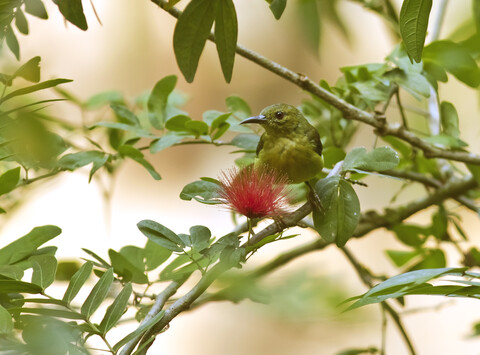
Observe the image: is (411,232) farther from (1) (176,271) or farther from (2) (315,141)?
(1) (176,271)

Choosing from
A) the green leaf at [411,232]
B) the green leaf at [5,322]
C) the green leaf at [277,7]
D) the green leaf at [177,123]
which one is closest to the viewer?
the green leaf at [5,322]

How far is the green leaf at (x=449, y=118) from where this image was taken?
1.20 metres

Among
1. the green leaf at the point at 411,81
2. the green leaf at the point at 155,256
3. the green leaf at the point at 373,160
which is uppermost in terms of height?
the green leaf at the point at 411,81

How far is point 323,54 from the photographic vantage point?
3.01 m

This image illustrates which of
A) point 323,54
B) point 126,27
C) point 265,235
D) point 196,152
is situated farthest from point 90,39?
point 265,235

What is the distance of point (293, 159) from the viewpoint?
1.10m

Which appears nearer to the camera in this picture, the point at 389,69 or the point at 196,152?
the point at 389,69

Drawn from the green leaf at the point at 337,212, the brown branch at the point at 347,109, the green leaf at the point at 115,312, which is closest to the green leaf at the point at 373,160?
the green leaf at the point at 337,212

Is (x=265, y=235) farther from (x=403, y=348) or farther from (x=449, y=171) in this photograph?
(x=403, y=348)

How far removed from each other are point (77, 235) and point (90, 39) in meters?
0.85

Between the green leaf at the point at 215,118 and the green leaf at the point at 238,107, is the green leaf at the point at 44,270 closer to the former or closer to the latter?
the green leaf at the point at 215,118

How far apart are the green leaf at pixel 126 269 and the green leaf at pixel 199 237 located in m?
0.16

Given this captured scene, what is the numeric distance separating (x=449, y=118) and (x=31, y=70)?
0.80 meters

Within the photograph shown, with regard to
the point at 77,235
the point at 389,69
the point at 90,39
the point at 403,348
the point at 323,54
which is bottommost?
the point at 403,348
